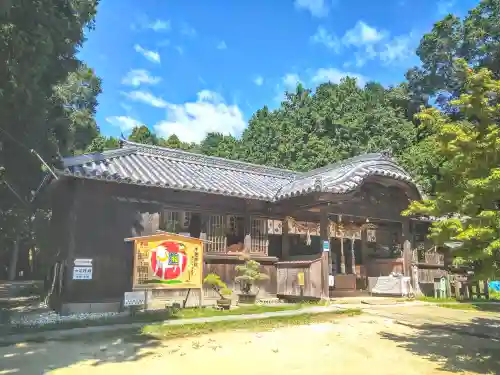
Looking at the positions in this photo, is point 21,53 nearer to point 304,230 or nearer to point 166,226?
point 166,226

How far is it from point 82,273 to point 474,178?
10232 millimetres

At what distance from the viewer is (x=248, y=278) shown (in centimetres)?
1302

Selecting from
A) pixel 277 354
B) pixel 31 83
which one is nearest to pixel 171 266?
pixel 277 354

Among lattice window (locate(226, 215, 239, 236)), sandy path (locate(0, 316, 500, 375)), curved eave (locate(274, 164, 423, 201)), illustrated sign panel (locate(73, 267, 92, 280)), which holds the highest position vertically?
curved eave (locate(274, 164, 423, 201))

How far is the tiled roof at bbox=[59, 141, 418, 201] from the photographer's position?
12.6m

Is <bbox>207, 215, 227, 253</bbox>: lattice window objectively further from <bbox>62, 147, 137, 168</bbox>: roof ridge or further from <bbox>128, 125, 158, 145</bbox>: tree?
<bbox>128, 125, 158, 145</bbox>: tree

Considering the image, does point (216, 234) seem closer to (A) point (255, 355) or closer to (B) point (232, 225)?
(B) point (232, 225)

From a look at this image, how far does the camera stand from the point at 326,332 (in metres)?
9.62

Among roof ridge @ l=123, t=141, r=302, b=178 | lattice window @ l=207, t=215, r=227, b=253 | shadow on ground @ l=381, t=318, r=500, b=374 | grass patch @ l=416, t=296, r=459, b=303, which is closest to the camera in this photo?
shadow on ground @ l=381, t=318, r=500, b=374

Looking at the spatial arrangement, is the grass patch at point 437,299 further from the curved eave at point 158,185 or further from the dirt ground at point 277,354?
the curved eave at point 158,185

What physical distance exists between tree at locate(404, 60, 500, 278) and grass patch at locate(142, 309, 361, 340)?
5.01m

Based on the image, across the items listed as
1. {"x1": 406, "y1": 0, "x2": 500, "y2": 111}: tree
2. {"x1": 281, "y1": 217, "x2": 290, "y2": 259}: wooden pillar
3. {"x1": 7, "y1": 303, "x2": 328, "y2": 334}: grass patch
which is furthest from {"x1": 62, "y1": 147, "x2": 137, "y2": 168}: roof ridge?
{"x1": 406, "y1": 0, "x2": 500, "y2": 111}: tree

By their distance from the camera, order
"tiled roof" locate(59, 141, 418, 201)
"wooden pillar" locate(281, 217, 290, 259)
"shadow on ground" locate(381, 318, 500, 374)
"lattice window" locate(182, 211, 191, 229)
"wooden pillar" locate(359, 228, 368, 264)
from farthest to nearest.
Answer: "wooden pillar" locate(359, 228, 368, 264) < "wooden pillar" locate(281, 217, 290, 259) < "lattice window" locate(182, 211, 191, 229) < "tiled roof" locate(59, 141, 418, 201) < "shadow on ground" locate(381, 318, 500, 374)

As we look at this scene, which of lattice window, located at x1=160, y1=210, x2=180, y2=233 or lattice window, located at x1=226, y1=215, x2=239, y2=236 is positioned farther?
lattice window, located at x1=226, y1=215, x2=239, y2=236
